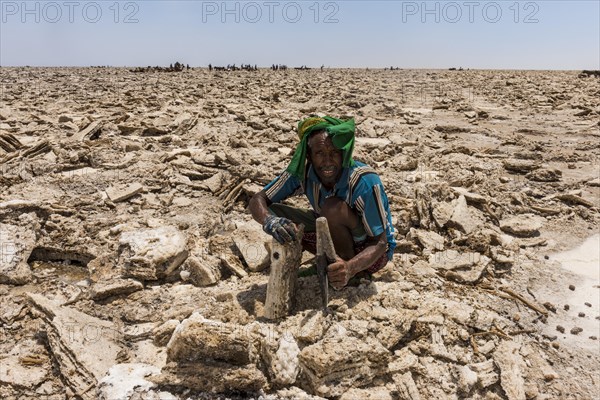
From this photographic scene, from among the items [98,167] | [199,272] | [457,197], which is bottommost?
[199,272]

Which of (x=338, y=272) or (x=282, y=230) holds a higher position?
(x=282, y=230)

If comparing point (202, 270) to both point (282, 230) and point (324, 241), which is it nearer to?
point (282, 230)

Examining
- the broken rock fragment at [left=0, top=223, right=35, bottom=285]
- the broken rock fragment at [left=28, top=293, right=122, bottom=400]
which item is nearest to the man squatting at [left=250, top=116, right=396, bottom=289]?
the broken rock fragment at [left=28, top=293, right=122, bottom=400]

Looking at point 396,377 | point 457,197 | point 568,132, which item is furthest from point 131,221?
point 568,132

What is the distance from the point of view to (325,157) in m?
2.70

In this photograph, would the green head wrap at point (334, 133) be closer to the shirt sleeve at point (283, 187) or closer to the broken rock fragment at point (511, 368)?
the shirt sleeve at point (283, 187)

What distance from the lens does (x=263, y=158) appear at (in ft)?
20.1

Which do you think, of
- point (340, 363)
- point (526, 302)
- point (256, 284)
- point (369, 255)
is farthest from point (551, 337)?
point (256, 284)

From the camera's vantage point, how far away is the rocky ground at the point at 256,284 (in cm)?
219

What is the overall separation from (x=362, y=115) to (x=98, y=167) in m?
6.55

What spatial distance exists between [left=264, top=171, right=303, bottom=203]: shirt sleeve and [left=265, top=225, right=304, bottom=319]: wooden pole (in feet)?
1.64

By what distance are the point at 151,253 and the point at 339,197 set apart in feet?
4.80

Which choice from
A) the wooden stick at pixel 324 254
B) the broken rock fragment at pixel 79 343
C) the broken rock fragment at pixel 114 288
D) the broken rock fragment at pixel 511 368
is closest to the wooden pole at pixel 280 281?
the wooden stick at pixel 324 254

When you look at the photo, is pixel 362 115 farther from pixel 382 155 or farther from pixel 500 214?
pixel 500 214
